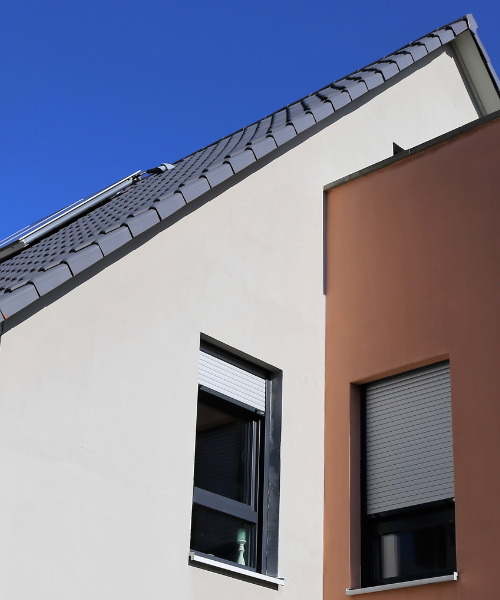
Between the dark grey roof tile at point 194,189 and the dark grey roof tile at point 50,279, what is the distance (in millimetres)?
1589

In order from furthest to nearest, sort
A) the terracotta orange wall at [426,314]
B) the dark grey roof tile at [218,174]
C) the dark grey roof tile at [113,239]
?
the dark grey roof tile at [218,174]
the terracotta orange wall at [426,314]
the dark grey roof tile at [113,239]

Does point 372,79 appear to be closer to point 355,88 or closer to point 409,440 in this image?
point 355,88

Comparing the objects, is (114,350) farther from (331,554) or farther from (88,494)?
(331,554)

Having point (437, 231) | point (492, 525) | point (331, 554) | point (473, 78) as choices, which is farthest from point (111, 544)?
point (473, 78)

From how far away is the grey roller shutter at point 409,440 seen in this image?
708 cm

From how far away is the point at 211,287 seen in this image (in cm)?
727

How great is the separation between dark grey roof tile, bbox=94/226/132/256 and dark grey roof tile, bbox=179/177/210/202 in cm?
82

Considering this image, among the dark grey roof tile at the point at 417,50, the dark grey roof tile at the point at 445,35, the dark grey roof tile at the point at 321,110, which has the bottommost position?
the dark grey roof tile at the point at 321,110

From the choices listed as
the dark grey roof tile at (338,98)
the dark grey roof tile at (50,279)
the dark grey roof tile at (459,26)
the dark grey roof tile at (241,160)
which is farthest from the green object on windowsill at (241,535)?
the dark grey roof tile at (459,26)

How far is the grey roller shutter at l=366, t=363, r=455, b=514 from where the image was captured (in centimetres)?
708

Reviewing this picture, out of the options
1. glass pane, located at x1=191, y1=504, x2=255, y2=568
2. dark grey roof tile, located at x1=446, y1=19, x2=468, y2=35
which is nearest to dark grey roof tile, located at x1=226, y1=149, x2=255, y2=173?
glass pane, located at x1=191, y1=504, x2=255, y2=568

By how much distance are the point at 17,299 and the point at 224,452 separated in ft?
8.82

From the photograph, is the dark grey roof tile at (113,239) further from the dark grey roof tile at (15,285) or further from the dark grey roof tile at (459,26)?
the dark grey roof tile at (459,26)

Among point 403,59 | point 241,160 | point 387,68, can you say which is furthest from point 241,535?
point 403,59
